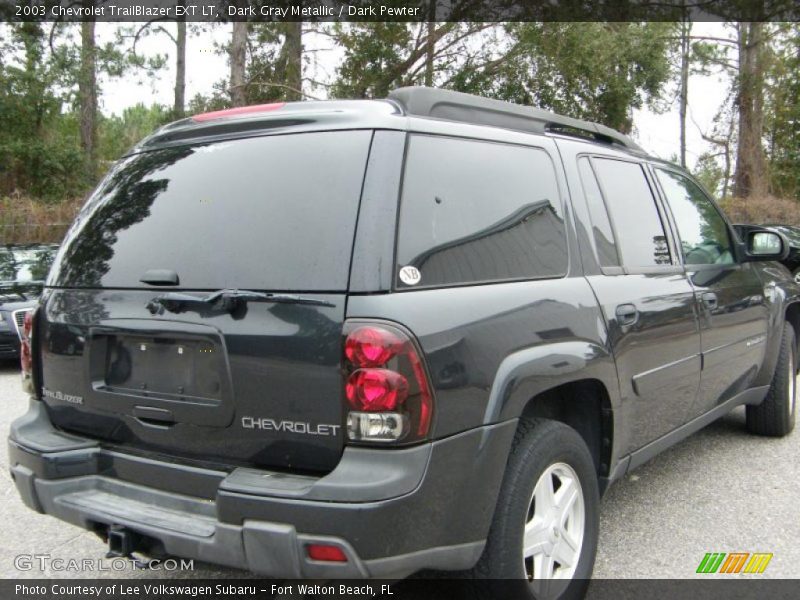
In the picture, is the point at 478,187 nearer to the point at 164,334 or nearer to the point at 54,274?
the point at 164,334

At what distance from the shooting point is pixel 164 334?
2.48 m

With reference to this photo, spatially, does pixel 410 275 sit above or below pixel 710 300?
above

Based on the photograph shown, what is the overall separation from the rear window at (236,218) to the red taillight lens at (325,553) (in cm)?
77

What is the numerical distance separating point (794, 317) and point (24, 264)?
9.02 metres

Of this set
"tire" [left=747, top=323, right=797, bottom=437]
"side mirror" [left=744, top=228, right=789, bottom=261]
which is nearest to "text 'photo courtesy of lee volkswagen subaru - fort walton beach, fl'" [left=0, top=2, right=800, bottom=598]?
"side mirror" [left=744, top=228, right=789, bottom=261]

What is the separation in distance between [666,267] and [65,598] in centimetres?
316

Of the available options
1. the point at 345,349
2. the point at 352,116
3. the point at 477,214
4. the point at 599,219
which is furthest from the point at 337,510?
the point at 599,219

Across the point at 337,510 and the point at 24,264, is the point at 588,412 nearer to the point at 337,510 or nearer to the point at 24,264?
the point at 337,510

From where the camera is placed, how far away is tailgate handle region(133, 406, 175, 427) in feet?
8.23

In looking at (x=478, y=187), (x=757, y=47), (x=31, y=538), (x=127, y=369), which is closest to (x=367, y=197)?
(x=478, y=187)

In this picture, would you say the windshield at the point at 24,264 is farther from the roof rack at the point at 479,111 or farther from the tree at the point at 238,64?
the roof rack at the point at 479,111

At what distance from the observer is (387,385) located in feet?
7.08

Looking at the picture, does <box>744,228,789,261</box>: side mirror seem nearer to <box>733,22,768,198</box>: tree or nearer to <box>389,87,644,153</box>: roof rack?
<box>389,87,644,153</box>: roof rack

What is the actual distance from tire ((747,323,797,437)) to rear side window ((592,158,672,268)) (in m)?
1.86
